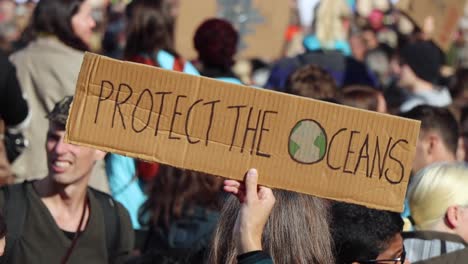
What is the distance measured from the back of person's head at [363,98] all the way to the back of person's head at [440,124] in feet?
1.21

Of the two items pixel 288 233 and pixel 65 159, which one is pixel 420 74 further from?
pixel 288 233

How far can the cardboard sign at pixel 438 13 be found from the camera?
8.82 m

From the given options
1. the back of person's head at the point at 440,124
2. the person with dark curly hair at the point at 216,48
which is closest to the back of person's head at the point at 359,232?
the back of person's head at the point at 440,124

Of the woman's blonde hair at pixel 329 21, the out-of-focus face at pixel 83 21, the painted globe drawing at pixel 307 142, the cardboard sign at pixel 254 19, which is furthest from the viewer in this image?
the woman's blonde hair at pixel 329 21

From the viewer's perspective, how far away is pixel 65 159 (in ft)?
16.8

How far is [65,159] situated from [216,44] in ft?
7.73

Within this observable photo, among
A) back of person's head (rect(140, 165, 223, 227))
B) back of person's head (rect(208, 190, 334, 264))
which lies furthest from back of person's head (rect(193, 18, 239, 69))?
back of person's head (rect(208, 190, 334, 264))

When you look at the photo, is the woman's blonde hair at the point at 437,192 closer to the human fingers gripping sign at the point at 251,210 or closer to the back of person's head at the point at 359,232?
the back of person's head at the point at 359,232

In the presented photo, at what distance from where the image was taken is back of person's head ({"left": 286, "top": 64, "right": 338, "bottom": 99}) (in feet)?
22.5

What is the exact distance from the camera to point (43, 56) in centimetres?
655

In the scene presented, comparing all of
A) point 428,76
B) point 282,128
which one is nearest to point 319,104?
point 282,128

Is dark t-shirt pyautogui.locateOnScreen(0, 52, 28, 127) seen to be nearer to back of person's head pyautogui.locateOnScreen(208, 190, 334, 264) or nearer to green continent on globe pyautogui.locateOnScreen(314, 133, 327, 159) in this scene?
back of person's head pyautogui.locateOnScreen(208, 190, 334, 264)

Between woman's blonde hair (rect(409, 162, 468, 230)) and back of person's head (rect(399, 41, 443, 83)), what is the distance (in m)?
3.93

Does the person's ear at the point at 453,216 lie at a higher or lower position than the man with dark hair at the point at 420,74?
lower
